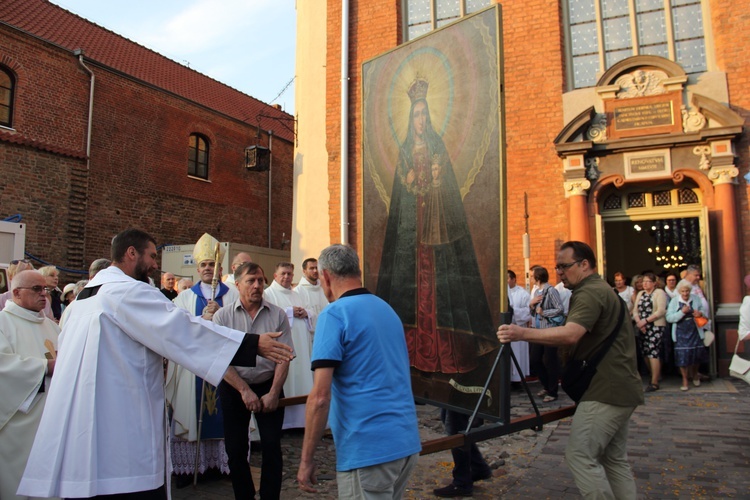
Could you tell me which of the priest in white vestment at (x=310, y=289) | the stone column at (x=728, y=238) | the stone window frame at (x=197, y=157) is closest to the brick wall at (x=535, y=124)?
the stone column at (x=728, y=238)

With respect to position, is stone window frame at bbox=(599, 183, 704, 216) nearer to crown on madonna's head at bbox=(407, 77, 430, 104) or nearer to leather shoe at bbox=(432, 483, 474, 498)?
crown on madonna's head at bbox=(407, 77, 430, 104)

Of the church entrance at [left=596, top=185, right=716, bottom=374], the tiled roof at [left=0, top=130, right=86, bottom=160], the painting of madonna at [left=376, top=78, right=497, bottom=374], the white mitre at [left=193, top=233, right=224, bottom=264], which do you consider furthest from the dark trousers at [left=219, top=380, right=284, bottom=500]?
the tiled roof at [left=0, top=130, right=86, bottom=160]

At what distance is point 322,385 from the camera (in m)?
2.81

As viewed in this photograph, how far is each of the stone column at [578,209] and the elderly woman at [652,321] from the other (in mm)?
1306

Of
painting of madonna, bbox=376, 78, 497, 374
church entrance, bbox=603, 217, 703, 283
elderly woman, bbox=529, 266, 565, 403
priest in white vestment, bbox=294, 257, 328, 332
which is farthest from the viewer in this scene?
church entrance, bbox=603, 217, 703, 283

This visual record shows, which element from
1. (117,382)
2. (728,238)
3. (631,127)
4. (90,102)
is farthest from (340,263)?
(90,102)

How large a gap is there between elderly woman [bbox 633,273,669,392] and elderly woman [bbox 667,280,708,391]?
0.17 metres

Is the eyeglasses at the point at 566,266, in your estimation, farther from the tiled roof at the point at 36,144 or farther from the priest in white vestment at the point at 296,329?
the tiled roof at the point at 36,144

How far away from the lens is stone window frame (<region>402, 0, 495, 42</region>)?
39.5ft

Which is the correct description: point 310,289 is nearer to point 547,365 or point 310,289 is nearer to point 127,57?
point 547,365

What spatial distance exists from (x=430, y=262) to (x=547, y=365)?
4715mm

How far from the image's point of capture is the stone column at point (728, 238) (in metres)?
9.57

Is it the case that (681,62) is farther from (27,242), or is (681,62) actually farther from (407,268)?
(27,242)

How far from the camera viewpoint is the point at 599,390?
3750mm
